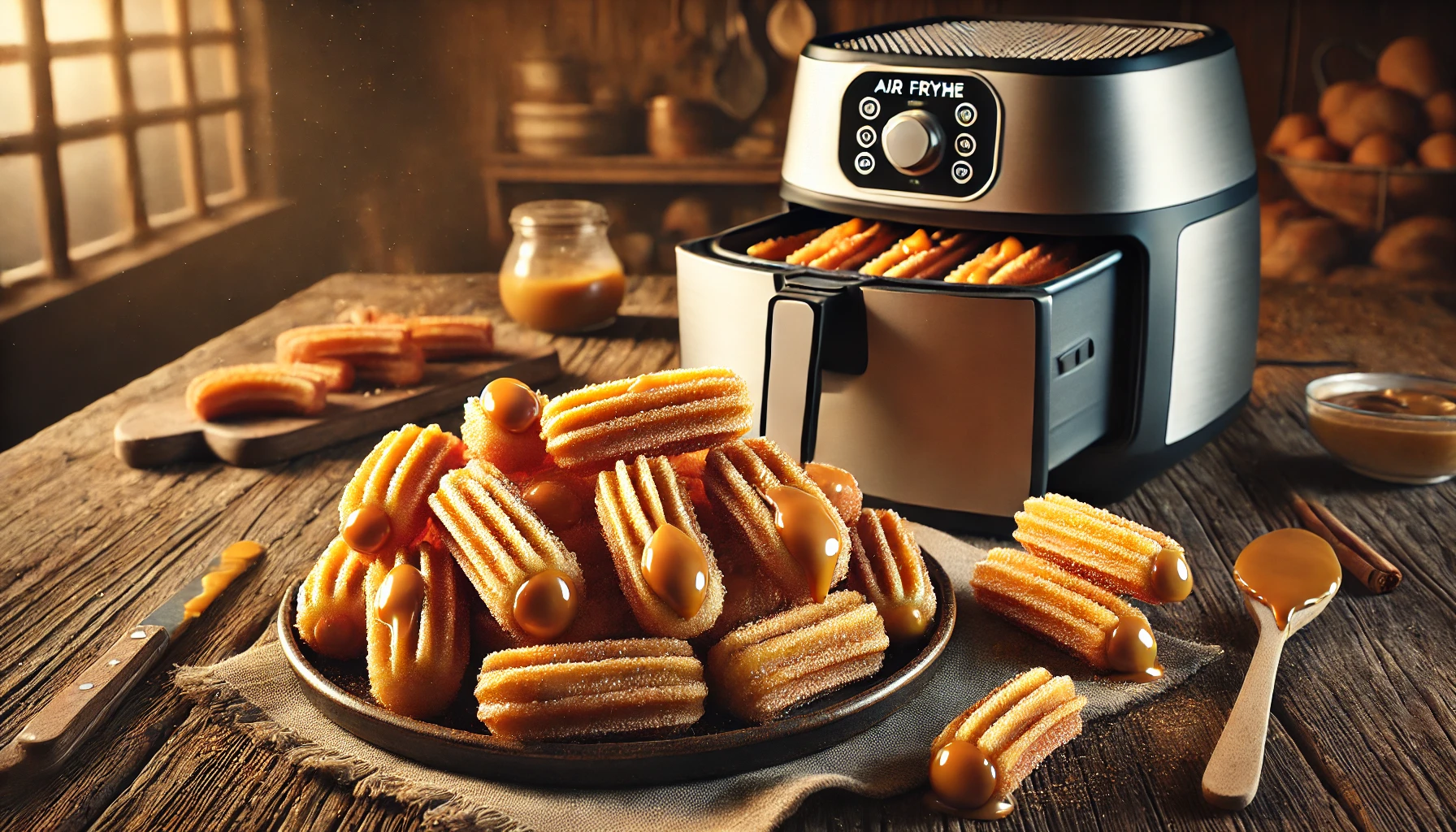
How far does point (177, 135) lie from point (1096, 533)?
2.11 m

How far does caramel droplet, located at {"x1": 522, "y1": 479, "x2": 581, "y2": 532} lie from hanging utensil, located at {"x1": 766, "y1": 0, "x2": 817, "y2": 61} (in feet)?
6.87

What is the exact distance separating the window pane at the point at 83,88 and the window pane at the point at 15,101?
0.06 m

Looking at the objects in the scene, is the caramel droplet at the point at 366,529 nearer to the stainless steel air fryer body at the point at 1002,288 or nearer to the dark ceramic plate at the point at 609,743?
the dark ceramic plate at the point at 609,743

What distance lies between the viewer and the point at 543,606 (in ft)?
2.30

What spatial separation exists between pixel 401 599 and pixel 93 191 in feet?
6.26

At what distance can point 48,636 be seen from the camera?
0.92 m

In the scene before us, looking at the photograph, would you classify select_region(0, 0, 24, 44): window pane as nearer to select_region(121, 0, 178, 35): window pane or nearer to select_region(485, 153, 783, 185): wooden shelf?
select_region(121, 0, 178, 35): window pane

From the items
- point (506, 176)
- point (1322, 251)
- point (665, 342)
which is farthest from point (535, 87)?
point (1322, 251)

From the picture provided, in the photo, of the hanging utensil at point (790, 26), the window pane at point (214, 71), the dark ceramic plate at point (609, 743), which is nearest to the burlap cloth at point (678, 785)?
the dark ceramic plate at point (609, 743)

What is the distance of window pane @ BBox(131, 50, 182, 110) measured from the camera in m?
2.32

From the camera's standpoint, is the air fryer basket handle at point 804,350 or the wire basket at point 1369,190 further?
the wire basket at point 1369,190

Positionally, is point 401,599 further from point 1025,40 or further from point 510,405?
point 1025,40

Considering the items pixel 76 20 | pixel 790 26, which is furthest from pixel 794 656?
pixel 790 26

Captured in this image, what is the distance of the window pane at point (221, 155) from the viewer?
2.46 m
